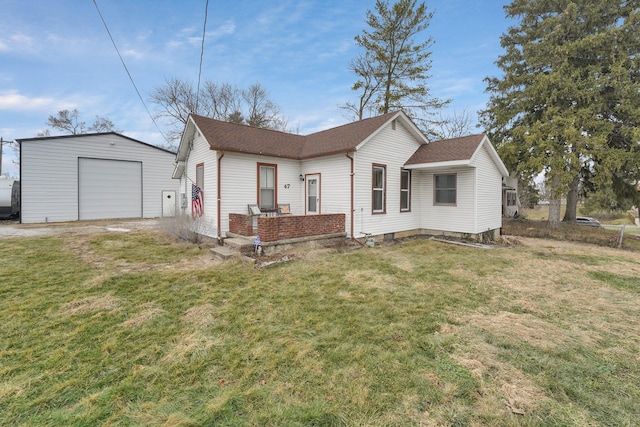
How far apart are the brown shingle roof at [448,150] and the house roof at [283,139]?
2.79 ft

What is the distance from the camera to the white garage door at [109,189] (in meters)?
17.7

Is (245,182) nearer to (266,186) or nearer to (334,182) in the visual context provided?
(266,186)

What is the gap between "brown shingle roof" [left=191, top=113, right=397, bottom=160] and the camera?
30.3 ft

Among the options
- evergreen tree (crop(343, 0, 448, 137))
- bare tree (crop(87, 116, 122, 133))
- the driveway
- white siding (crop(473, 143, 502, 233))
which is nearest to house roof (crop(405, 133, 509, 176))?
white siding (crop(473, 143, 502, 233))

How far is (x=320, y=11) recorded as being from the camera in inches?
411

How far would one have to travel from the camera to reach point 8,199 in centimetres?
1819

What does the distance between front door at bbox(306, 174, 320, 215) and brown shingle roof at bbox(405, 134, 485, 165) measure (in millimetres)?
3753

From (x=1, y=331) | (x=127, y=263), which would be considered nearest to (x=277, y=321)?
(x=1, y=331)

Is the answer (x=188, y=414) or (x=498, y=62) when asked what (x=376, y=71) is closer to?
(x=498, y=62)

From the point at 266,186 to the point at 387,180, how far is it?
4568 millimetres

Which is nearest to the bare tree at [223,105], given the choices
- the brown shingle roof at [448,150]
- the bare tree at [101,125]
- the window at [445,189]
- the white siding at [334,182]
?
the bare tree at [101,125]

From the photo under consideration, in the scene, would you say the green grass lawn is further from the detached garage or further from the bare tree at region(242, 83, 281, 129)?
the bare tree at region(242, 83, 281, 129)

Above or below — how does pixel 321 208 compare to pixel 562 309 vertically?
above

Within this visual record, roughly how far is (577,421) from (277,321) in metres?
3.10
